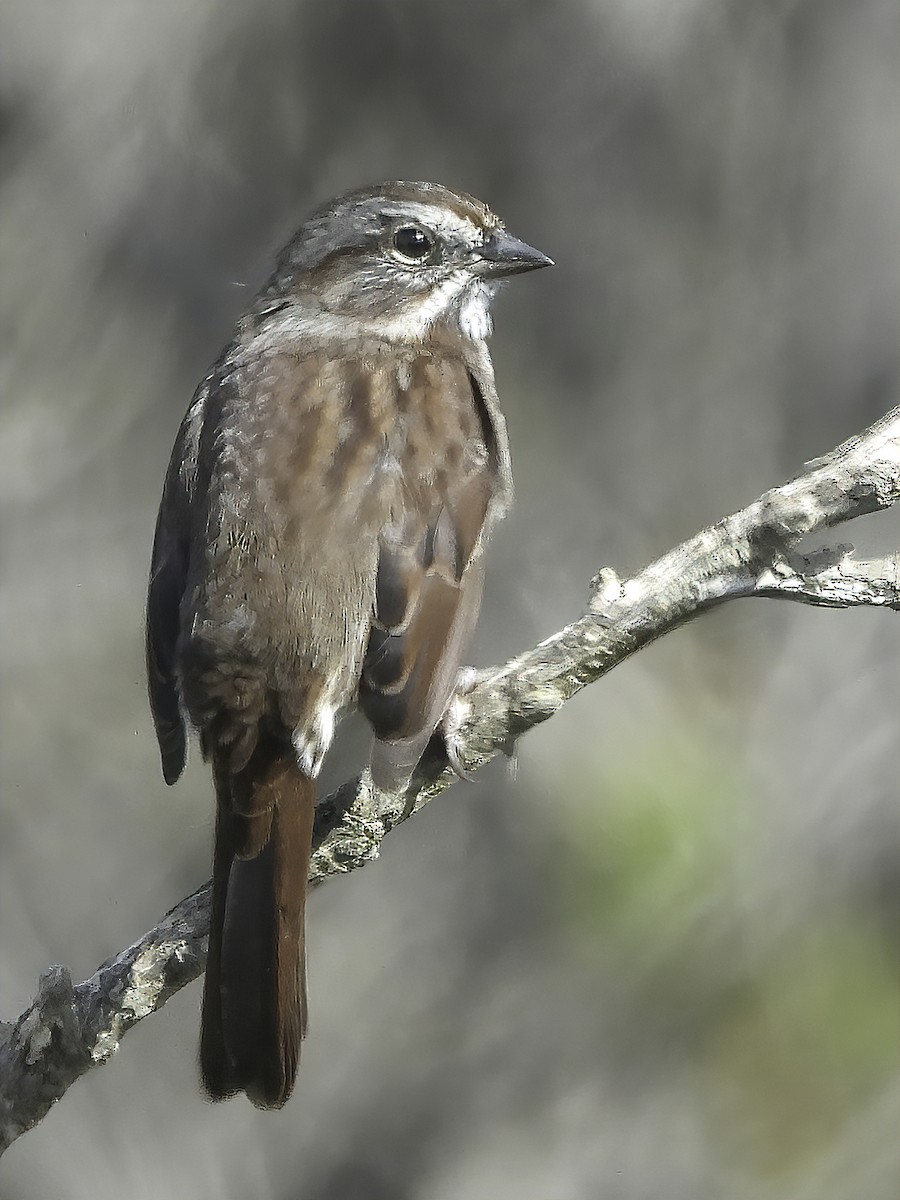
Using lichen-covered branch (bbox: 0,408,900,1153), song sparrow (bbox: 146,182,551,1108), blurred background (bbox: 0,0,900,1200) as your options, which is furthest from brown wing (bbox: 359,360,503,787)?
blurred background (bbox: 0,0,900,1200)

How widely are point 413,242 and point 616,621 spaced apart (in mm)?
876

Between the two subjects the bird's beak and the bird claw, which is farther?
the bird's beak

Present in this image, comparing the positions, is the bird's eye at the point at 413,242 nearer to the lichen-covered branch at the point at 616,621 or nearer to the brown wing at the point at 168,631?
the brown wing at the point at 168,631

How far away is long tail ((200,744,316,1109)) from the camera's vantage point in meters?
1.95

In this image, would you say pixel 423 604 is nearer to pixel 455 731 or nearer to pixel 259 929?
pixel 455 731

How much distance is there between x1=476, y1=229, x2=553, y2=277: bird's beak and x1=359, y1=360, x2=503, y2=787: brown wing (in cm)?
35

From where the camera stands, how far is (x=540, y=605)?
2.89 m

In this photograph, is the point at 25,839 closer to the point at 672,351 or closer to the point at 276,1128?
the point at 276,1128

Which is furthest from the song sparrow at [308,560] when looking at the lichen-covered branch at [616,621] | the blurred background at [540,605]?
the blurred background at [540,605]

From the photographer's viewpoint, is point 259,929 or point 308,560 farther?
point 308,560

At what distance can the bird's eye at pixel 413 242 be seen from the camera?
8.20ft

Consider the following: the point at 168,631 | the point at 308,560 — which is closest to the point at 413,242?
the point at 308,560

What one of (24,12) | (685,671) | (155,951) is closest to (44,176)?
(24,12)

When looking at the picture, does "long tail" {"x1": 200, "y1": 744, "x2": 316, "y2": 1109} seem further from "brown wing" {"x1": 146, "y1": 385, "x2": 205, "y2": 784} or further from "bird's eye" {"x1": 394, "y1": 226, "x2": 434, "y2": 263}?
"bird's eye" {"x1": 394, "y1": 226, "x2": 434, "y2": 263}
